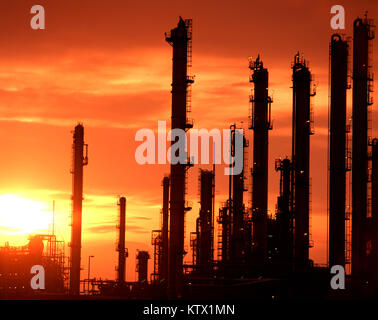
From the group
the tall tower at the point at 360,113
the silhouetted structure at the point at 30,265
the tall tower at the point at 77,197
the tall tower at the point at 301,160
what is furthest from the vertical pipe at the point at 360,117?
the silhouetted structure at the point at 30,265

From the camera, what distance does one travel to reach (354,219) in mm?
41750

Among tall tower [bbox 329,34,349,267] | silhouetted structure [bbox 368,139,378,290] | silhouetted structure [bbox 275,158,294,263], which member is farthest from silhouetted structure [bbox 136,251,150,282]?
silhouetted structure [bbox 368,139,378,290]

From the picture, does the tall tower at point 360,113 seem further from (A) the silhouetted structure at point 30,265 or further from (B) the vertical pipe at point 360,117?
(A) the silhouetted structure at point 30,265

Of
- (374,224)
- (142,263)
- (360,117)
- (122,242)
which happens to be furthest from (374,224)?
(142,263)

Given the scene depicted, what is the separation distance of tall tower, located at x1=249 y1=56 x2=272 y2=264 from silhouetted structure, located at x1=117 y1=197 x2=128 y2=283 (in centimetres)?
2094

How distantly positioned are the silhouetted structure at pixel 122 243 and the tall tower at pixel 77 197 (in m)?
12.8

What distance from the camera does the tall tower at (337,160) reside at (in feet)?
136

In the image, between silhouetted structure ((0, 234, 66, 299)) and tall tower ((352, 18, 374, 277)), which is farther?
silhouetted structure ((0, 234, 66, 299))

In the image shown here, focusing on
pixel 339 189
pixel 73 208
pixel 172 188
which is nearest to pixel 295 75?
pixel 339 189

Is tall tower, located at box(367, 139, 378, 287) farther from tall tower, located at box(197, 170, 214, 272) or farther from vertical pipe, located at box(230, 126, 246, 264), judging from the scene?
tall tower, located at box(197, 170, 214, 272)

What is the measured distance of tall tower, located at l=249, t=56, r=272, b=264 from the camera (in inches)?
1865

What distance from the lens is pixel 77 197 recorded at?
52812mm
